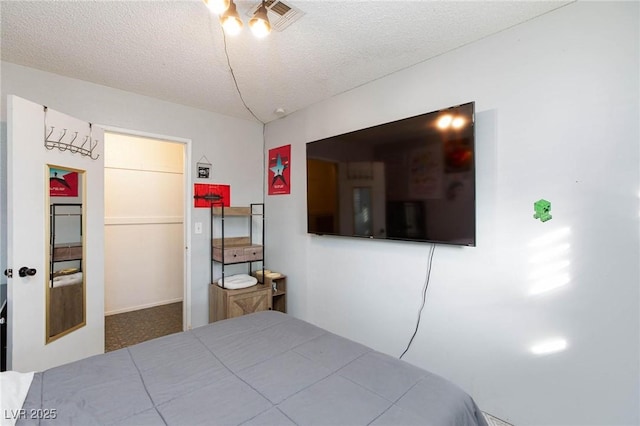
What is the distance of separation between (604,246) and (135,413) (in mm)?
2308

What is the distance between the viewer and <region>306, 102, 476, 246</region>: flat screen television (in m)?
1.89

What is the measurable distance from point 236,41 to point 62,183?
5.73 ft

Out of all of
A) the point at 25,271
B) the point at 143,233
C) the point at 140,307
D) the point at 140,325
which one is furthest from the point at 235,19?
the point at 140,307

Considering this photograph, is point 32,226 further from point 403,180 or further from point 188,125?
point 403,180

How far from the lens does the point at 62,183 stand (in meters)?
2.22

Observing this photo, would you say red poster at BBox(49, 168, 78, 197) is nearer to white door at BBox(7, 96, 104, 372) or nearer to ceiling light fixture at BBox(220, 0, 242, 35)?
white door at BBox(7, 96, 104, 372)

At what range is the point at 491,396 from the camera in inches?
73.9

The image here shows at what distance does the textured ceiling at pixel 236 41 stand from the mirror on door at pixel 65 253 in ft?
2.90

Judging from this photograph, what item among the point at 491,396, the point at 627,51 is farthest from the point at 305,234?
the point at 627,51

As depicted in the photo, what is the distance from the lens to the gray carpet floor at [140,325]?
3.03 metres

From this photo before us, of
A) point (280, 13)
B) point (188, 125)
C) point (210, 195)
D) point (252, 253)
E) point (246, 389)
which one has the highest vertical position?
point (280, 13)

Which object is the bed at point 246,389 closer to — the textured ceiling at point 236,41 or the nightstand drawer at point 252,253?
the nightstand drawer at point 252,253

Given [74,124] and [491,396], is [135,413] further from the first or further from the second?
[74,124]

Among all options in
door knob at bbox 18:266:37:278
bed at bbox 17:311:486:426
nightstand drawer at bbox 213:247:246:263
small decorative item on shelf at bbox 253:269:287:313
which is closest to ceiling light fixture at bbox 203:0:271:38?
bed at bbox 17:311:486:426
